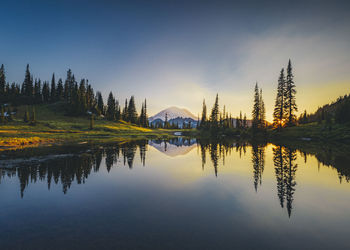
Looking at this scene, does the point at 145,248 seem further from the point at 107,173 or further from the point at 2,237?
the point at 107,173

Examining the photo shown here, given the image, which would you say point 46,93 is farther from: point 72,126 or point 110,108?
point 72,126

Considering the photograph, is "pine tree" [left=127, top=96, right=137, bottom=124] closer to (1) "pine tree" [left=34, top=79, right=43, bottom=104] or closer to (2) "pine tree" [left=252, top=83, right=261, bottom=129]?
(1) "pine tree" [left=34, top=79, right=43, bottom=104]

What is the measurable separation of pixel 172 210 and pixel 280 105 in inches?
2661

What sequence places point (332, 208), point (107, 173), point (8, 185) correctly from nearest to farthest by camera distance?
1. point (332, 208)
2. point (8, 185)
3. point (107, 173)

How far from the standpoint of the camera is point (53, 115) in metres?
81.2

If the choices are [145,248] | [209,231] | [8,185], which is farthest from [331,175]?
[8,185]

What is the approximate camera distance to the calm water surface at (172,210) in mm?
5652

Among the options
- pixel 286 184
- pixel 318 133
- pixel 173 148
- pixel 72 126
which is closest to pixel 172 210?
pixel 286 184

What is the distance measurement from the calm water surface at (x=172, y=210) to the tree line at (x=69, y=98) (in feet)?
277

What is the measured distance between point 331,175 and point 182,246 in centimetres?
1559

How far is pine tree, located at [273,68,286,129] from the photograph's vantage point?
200 ft

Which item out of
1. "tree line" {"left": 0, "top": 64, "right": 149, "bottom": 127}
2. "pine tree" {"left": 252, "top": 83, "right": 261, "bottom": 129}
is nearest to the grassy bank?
"tree line" {"left": 0, "top": 64, "right": 149, "bottom": 127}

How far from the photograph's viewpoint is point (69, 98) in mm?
107688

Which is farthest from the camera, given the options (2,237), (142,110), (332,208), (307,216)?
(142,110)
